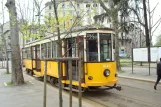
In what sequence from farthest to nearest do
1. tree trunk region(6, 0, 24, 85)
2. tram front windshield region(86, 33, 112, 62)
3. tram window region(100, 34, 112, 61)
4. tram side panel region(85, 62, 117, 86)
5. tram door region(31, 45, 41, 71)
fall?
tram door region(31, 45, 41, 71)
tree trunk region(6, 0, 24, 85)
tram window region(100, 34, 112, 61)
tram front windshield region(86, 33, 112, 62)
tram side panel region(85, 62, 117, 86)

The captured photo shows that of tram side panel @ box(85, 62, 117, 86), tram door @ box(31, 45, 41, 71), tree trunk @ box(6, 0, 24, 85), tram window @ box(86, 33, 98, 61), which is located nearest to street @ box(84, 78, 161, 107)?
tram side panel @ box(85, 62, 117, 86)

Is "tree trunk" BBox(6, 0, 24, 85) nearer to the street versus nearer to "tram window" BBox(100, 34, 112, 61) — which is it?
the street

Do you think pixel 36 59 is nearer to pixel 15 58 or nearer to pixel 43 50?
pixel 43 50

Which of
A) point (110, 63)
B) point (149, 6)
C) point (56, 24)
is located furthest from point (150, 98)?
point (149, 6)

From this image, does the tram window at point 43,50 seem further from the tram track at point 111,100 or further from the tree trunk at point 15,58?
the tram track at point 111,100

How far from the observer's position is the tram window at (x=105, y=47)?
41.5 feet

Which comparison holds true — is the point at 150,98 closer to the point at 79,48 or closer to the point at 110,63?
the point at 110,63

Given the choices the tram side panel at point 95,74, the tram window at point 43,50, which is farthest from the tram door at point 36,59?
the tram side panel at point 95,74

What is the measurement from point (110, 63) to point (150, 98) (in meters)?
2.29

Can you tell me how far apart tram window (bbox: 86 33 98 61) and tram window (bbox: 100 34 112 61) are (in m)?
A: 0.28

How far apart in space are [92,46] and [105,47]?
0.64 meters

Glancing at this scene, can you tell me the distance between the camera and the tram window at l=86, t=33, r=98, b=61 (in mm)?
12500

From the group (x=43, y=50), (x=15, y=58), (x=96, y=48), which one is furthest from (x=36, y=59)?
(x=96, y=48)

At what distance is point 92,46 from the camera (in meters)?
12.6
